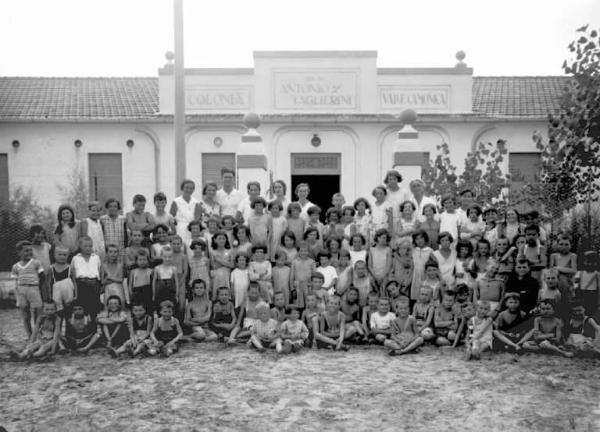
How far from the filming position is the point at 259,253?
8.04 metres

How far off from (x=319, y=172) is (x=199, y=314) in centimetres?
992

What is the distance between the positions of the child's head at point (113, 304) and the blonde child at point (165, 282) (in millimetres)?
446

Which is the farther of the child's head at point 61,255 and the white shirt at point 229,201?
the white shirt at point 229,201

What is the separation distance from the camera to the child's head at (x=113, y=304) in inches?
288

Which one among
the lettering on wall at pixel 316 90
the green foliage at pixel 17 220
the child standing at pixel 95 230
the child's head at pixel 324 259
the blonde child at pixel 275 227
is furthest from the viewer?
the lettering on wall at pixel 316 90

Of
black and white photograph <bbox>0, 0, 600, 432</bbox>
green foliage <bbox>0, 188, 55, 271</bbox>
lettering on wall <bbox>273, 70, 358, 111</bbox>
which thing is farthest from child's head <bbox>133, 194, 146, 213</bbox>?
lettering on wall <bbox>273, 70, 358, 111</bbox>

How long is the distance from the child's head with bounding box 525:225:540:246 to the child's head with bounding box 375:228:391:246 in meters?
1.62

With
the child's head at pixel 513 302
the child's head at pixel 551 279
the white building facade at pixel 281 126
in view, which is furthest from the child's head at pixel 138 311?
the white building facade at pixel 281 126

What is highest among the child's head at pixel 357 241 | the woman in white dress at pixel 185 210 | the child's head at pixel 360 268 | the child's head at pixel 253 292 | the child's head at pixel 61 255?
the woman in white dress at pixel 185 210

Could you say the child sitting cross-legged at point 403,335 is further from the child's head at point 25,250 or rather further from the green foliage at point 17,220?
the green foliage at point 17,220

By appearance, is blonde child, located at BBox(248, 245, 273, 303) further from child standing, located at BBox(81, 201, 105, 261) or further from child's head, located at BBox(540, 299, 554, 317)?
child's head, located at BBox(540, 299, 554, 317)

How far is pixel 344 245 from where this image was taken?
27.8ft

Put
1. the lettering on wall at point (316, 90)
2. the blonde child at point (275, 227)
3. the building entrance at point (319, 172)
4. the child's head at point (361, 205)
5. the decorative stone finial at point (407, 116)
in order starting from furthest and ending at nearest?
the building entrance at point (319, 172), the lettering on wall at point (316, 90), the decorative stone finial at point (407, 116), the child's head at point (361, 205), the blonde child at point (275, 227)

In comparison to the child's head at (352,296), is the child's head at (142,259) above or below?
above
